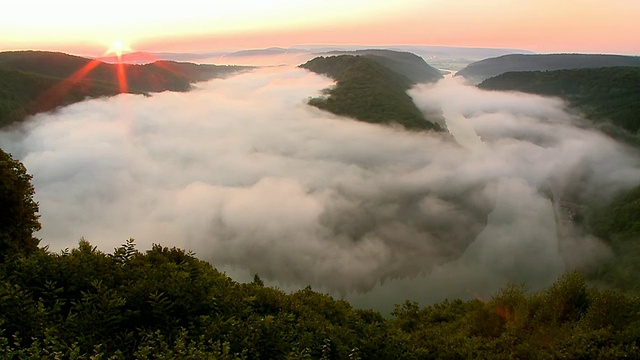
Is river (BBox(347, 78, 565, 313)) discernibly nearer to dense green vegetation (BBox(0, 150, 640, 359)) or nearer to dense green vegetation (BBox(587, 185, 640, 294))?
dense green vegetation (BBox(587, 185, 640, 294))

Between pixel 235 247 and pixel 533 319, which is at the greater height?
pixel 533 319

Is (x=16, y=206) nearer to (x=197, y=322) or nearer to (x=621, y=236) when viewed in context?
(x=197, y=322)

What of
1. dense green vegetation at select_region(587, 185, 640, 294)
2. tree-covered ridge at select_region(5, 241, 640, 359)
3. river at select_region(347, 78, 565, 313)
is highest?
tree-covered ridge at select_region(5, 241, 640, 359)

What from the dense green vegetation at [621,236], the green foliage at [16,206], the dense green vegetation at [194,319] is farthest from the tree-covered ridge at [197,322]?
the dense green vegetation at [621,236]

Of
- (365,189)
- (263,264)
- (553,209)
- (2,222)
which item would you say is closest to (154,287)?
(2,222)

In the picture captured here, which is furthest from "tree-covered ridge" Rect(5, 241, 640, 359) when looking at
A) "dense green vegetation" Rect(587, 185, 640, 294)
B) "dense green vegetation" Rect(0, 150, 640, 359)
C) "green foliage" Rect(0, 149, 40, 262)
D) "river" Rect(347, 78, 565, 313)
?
"dense green vegetation" Rect(587, 185, 640, 294)

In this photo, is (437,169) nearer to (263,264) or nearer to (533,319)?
Answer: (263,264)

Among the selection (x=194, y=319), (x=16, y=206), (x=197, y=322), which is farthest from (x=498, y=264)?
(x=16, y=206)
